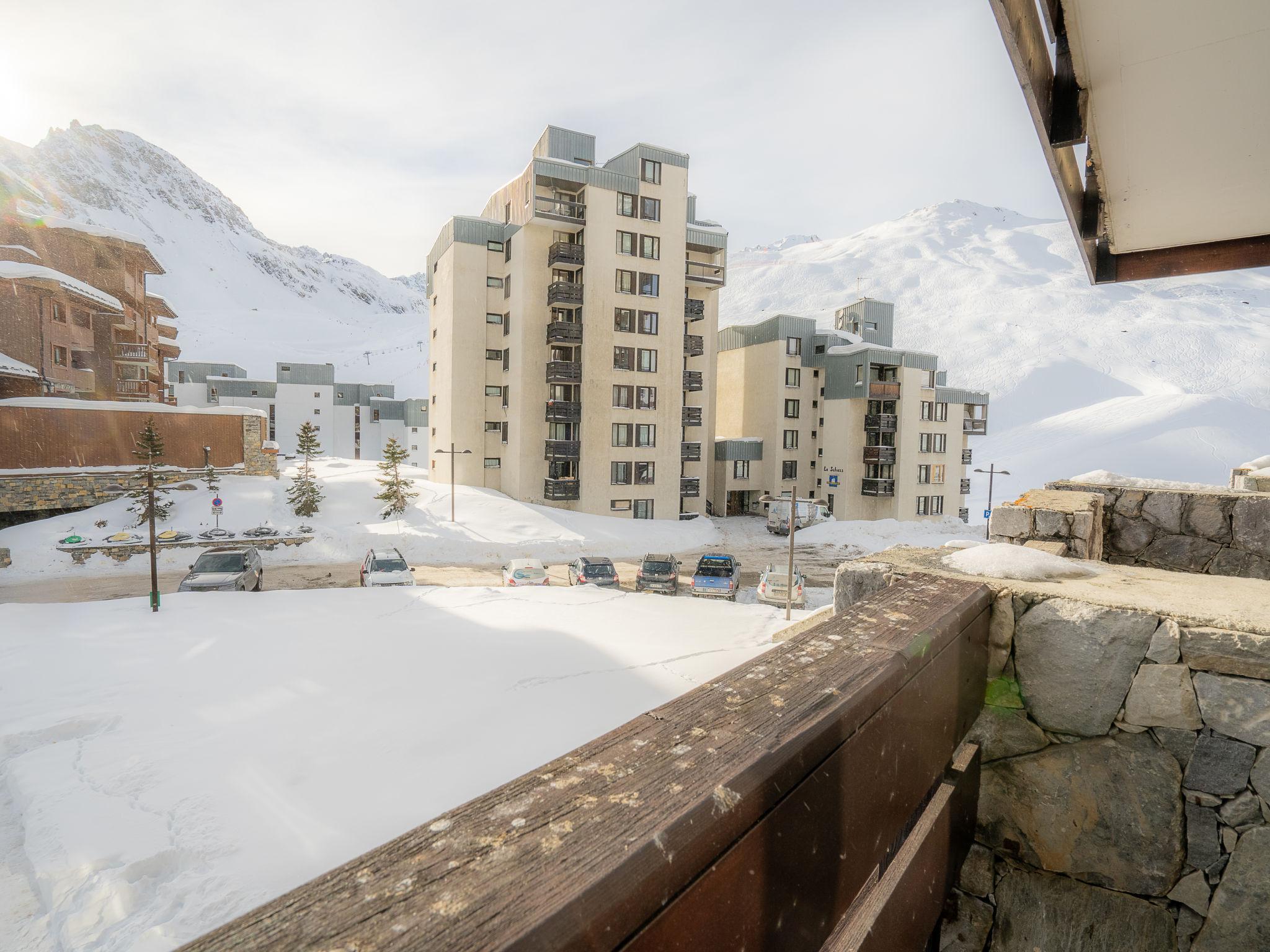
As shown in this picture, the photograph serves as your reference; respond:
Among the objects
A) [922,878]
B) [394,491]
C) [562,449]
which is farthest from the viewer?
[562,449]

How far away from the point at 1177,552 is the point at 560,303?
32.1m

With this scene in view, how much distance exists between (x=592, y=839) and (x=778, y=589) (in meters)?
20.3

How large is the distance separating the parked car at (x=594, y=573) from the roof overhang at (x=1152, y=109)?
17.7m

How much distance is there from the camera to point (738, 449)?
45156 mm

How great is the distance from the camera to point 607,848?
1.02m

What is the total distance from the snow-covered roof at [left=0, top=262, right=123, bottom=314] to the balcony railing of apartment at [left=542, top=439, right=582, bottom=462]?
28829 millimetres

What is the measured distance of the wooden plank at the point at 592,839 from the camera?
0.88 metres

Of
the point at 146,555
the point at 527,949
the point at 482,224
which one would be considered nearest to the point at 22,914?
the point at 527,949

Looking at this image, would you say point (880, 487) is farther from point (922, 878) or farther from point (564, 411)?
point (922, 878)

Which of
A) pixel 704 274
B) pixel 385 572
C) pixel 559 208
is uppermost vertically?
pixel 559 208

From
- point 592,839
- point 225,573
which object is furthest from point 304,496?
point 592,839

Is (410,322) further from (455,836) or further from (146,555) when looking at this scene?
(455,836)

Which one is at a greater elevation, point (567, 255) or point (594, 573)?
point (567, 255)

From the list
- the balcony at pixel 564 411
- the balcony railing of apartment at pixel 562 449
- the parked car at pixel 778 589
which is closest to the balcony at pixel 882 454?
the balcony railing of apartment at pixel 562 449
